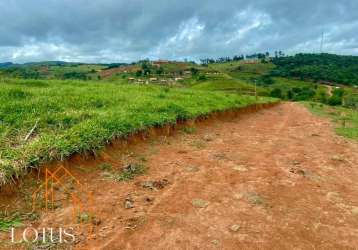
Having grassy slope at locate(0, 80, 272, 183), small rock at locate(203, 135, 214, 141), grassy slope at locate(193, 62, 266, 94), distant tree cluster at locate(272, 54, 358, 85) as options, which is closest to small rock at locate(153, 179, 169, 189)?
grassy slope at locate(0, 80, 272, 183)

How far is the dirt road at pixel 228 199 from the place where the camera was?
4656 mm

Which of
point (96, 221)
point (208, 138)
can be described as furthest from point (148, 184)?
point (208, 138)

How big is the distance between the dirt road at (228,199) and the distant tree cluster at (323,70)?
3691 inches

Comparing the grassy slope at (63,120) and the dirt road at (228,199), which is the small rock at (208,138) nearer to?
the dirt road at (228,199)

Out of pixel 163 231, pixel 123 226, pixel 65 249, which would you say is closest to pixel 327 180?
pixel 163 231

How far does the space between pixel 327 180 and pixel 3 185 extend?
21.4 feet

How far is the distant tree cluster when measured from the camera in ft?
312

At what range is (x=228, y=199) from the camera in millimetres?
5996

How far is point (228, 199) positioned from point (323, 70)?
110 meters

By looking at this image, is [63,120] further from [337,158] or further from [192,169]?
[337,158]

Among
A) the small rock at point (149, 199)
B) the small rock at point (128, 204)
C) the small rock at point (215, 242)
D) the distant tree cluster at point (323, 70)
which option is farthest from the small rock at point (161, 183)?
the distant tree cluster at point (323, 70)

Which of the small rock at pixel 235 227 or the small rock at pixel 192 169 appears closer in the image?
the small rock at pixel 235 227

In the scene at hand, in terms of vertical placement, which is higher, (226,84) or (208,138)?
(208,138)

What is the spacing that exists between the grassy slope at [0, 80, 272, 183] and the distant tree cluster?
93338mm
